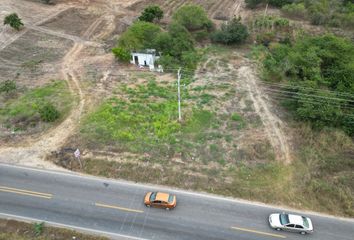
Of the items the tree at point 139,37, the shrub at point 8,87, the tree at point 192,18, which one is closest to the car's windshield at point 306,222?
the tree at point 139,37

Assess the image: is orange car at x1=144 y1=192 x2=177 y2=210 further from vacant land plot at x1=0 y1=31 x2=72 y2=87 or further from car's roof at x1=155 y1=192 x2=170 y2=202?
vacant land plot at x1=0 y1=31 x2=72 y2=87

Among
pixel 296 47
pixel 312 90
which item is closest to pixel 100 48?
pixel 296 47

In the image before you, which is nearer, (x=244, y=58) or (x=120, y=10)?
(x=244, y=58)

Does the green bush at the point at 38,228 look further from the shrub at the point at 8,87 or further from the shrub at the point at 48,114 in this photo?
the shrub at the point at 8,87

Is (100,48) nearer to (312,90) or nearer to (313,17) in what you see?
(312,90)

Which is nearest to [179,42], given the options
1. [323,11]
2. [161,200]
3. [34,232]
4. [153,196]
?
[153,196]
